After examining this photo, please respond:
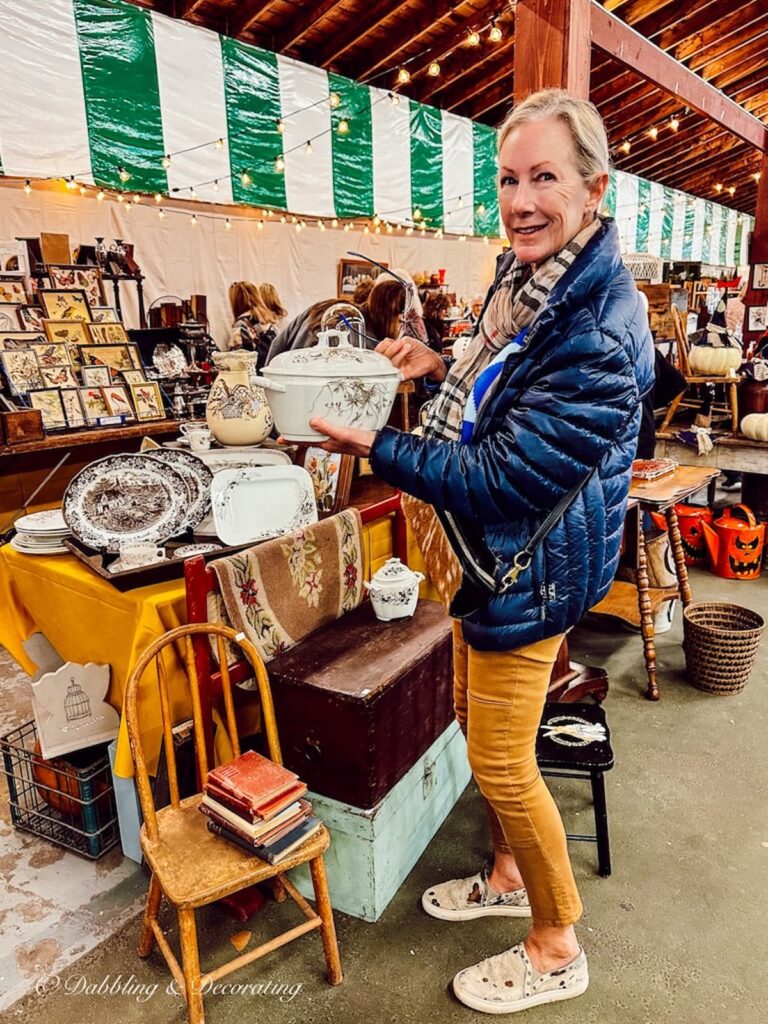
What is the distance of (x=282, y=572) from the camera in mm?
1934

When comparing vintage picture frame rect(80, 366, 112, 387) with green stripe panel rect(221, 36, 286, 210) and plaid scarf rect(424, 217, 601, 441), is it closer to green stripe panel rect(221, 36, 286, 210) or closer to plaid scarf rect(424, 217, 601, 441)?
green stripe panel rect(221, 36, 286, 210)

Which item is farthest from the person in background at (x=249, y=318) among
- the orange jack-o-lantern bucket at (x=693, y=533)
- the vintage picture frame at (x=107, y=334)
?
the orange jack-o-lantern bucket at (x=693, y=533)

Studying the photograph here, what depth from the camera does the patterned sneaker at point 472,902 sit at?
1.85m

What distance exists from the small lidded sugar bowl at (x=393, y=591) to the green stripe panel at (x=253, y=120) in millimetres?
4265

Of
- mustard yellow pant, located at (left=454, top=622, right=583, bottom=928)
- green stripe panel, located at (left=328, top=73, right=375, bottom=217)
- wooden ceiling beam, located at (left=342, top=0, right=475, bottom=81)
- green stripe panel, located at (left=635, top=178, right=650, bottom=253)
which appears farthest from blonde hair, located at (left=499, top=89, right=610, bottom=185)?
green stripe panel, located at (left=635, top=178, right=650, bottom=253)

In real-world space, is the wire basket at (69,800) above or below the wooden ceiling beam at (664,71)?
below

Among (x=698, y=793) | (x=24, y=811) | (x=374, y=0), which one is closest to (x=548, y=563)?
(x=698, y=793)

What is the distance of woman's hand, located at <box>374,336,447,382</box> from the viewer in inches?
62.2

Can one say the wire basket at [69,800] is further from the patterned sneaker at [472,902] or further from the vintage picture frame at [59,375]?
the vintage picture frame at [59,375]

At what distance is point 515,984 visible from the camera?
5.24 ft

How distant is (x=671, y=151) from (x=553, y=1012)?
12851 mm

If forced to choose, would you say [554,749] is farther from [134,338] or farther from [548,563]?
[134,338]

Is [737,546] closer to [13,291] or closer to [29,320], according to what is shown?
[29,320]

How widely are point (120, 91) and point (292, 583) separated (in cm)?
418
